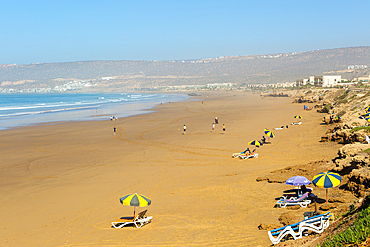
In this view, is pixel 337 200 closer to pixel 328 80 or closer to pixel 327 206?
pixel 327 206

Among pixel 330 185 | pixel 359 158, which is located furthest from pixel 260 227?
pixel 359 158

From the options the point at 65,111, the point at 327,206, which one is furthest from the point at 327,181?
the point at 65,111

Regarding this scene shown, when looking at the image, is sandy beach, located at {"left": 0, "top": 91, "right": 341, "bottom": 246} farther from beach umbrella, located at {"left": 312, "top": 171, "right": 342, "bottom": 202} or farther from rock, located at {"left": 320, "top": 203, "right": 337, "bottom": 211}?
beach umbrella, located at {"left": 312, "top": 171, "right": 342, "bottom": 202}

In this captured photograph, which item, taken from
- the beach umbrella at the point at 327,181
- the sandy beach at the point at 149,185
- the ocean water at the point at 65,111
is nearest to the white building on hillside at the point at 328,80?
the ocean water at the point at 65,111

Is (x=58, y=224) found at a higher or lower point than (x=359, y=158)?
lower

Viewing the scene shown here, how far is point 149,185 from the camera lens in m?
14.6

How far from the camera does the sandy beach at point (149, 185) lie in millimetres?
9617

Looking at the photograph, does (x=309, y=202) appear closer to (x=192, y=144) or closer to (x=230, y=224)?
(x=230, y=224)

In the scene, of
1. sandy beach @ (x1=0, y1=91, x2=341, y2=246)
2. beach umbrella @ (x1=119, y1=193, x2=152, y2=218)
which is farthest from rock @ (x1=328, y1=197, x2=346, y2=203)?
beach umbrella @ (x1=119, y1=193, x2=152, y2=218)

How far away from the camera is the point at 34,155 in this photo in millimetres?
22344

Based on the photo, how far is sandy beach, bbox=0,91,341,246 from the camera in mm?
9617

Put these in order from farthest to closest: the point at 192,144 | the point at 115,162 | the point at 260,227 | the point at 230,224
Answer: the point at 192,144 → the point at 115,162 → the point at 230,224 → the point at 260,227

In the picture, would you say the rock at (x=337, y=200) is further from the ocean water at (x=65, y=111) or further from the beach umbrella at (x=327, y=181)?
the ocean water at (x=65, y=111)

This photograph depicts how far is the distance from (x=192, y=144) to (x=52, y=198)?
1255 cm
